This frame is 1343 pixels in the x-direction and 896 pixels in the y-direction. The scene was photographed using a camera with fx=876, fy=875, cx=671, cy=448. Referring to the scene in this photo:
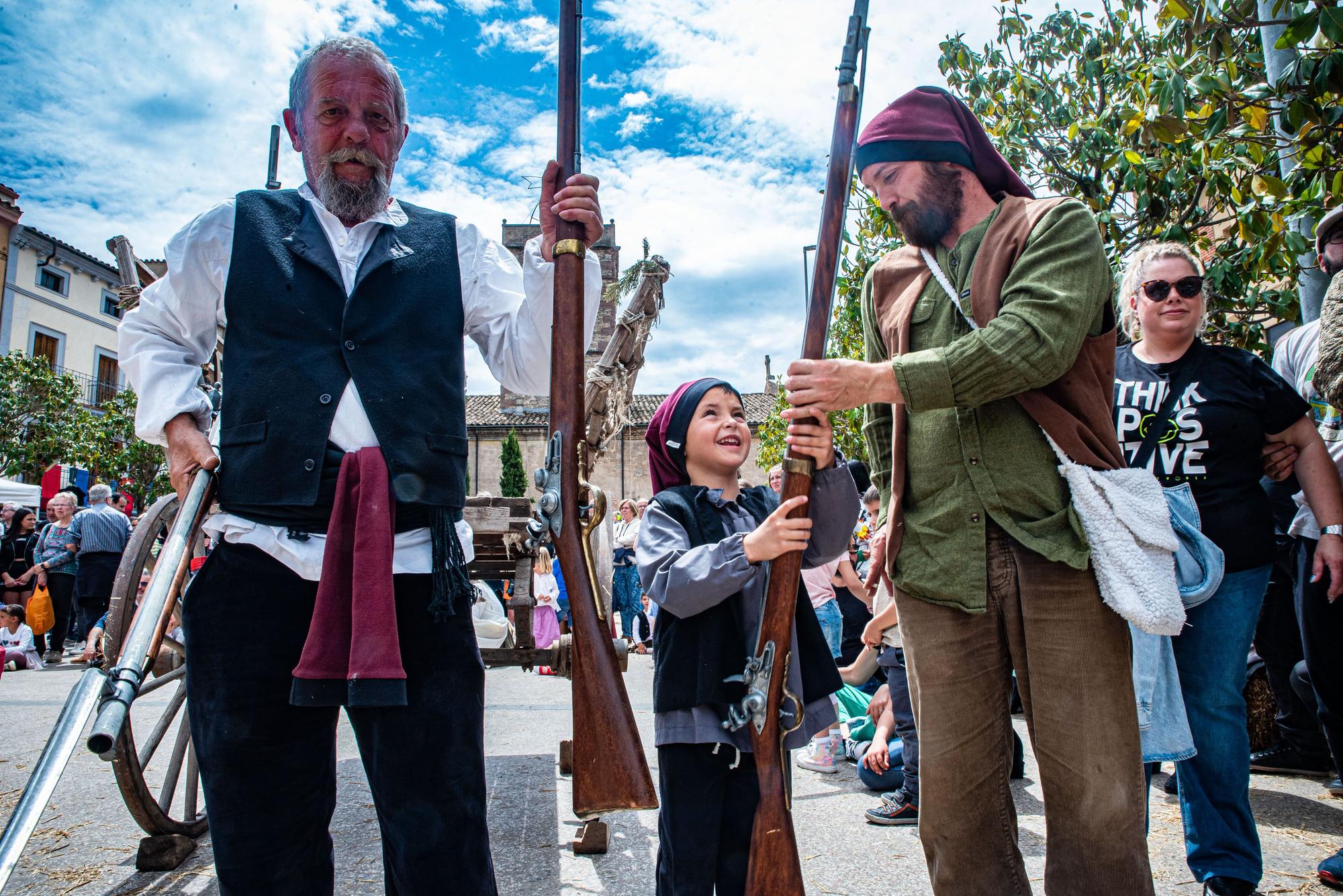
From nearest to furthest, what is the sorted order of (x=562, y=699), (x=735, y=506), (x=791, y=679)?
(x=791, y=679) → (x=735, y=506) → (x=562, y=699)

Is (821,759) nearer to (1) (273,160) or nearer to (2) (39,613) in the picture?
(1) (273,160)

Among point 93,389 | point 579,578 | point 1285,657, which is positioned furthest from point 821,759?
point 93,389

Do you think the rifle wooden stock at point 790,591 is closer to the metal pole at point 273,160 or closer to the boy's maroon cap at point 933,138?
the boy's maroon cap at point 933,138

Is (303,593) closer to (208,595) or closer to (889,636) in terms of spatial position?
(208,595)

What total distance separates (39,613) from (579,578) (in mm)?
11033

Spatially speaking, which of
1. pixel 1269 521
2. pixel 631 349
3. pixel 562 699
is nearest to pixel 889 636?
pixel 1269 521

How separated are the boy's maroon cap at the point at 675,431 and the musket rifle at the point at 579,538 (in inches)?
22.1

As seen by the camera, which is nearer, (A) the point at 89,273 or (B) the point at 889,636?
(B) the point at 889,636

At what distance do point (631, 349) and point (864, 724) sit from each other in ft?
8.33

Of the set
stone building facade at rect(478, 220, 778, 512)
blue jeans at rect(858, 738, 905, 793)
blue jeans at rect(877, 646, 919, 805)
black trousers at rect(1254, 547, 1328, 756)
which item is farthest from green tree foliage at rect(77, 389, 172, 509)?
black trousers at rect(1254, 547, 1328, 756)

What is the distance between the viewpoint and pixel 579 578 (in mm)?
1991

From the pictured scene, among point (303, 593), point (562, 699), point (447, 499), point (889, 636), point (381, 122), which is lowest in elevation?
point (562, 699)

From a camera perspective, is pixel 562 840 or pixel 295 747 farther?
pixel 562 840

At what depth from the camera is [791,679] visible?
7.62 feet
